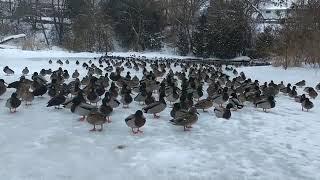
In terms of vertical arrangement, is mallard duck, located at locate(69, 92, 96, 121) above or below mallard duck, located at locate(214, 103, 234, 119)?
above

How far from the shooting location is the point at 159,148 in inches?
338

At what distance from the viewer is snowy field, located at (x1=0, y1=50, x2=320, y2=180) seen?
286 inches

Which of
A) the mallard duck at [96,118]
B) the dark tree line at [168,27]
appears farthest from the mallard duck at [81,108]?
the dark tree line at [168,27]

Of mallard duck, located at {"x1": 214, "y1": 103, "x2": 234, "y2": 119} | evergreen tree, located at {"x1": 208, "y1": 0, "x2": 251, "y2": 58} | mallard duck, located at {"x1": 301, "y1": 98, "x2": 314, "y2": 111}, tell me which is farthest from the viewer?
evergreen tree, located at {"x1": 208, "y1": 0, "x2": 251, "y2": 58}

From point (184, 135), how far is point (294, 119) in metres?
3.67

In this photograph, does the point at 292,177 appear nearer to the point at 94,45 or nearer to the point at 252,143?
the point at 252,143

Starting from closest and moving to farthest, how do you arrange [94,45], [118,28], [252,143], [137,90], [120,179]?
[120,179], [252,143], [137,90], [94,45], [118,28]

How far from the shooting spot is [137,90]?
49.7ft

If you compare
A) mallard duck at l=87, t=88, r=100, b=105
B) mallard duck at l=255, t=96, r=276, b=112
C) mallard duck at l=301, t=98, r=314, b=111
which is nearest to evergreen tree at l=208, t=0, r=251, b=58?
mallard duck at l=301, t=98, r=314, b=111

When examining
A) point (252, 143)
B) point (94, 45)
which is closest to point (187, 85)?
point (252, 143)

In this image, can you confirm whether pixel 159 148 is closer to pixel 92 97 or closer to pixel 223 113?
pixel 223 113

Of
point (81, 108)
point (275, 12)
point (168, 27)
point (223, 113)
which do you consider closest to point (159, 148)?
point (81, 108)

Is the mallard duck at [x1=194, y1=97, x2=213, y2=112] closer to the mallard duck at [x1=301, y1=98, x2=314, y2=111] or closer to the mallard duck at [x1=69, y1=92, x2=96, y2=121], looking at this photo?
the mallard duck at [x1=69, y1=92, x2=96, y2=121]

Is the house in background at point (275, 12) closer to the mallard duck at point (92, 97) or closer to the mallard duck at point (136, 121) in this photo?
the mallard duck at point (92, 97)
